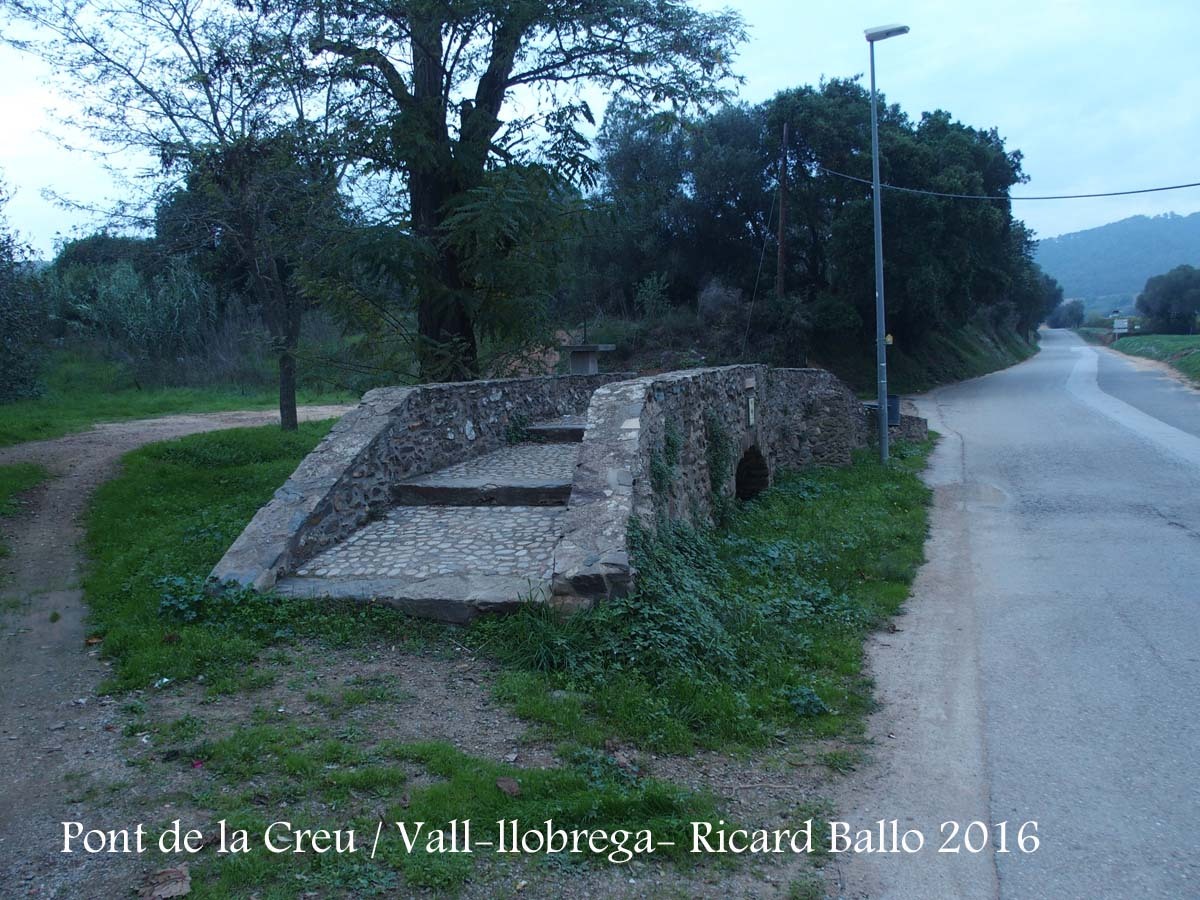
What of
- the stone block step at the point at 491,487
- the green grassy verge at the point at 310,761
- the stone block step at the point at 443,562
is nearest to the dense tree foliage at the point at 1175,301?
the stone block step at the point at 491,487

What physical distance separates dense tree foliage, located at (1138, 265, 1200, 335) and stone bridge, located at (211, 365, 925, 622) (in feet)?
244

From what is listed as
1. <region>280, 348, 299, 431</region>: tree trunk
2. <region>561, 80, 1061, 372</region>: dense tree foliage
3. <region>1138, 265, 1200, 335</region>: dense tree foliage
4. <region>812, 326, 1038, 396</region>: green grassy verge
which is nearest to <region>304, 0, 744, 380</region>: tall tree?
<region>280, 348, 299, 431</region>: tree trunk

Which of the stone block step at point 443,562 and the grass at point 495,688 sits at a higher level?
the stone block step at point 443,562

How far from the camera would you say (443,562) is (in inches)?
257

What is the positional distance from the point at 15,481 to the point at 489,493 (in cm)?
552

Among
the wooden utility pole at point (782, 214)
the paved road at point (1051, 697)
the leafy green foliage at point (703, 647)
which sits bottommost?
the paved road at point (1051, 697)

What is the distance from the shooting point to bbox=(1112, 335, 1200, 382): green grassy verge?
114 feet

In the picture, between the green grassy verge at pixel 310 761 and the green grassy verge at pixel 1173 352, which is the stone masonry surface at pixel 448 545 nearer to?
the green grassy verge at pixel 310 761

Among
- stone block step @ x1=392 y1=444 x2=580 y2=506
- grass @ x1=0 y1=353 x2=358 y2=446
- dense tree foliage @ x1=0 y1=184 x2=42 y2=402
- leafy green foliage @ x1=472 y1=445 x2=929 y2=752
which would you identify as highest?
dense tree foliage @ x1=0 y1=184 x2=42 y2=402

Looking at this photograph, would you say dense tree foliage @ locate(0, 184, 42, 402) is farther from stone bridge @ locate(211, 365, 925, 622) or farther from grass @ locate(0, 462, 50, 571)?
stone bridge @ locate(211, 365, 925, 622)

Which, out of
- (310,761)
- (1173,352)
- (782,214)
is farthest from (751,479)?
(1173,352)

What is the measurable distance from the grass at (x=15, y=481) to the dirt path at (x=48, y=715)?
185 millimetres

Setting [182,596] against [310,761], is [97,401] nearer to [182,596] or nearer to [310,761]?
[182,596]

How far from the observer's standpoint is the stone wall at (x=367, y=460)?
Result: 6.50 meters
